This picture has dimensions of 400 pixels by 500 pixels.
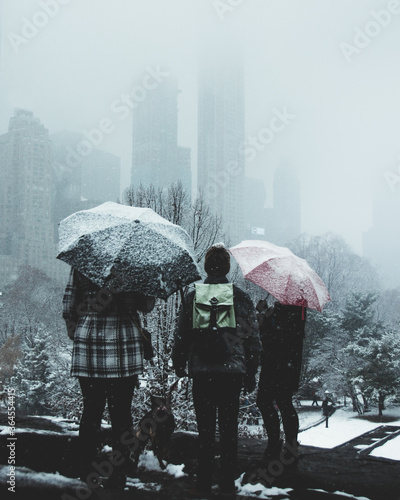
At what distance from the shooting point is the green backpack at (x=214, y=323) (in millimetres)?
3482

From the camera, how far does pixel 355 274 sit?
51625 mm

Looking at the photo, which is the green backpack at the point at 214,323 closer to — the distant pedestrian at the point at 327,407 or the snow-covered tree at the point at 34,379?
the distant pedestrian at the point at 327,407

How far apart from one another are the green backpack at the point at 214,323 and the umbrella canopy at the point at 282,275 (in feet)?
3.40

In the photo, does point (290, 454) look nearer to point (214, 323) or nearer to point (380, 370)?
point (214, 323)

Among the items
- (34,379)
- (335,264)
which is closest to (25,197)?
(34,379)

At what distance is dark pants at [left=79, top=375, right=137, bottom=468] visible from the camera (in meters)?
3.43

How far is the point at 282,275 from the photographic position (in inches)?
186

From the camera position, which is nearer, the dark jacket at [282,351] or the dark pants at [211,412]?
the dark pants at [211,412]

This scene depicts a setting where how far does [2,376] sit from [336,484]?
30581 millimetres

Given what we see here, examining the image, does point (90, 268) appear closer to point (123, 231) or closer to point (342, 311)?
point (123, 231)

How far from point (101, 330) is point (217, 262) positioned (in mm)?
1031

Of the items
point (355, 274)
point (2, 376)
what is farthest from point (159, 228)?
point (355, 274)

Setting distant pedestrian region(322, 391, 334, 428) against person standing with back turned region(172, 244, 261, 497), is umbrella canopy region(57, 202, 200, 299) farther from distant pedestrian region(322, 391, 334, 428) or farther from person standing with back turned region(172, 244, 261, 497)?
distant pedestrian region(322, 391, 334, 428)

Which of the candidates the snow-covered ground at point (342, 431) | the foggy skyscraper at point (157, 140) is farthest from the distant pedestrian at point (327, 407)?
the foggy skyscraper at point (157, 140)
